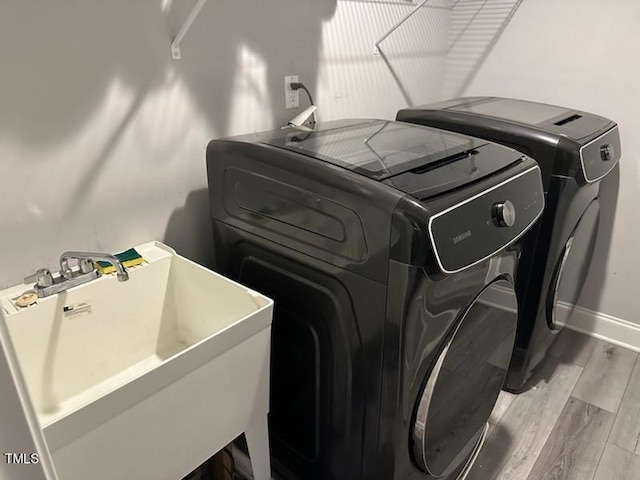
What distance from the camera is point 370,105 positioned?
76.4 inches

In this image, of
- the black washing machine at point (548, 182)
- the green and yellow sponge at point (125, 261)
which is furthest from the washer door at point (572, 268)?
the green and yellow sponge at point (125, 261)

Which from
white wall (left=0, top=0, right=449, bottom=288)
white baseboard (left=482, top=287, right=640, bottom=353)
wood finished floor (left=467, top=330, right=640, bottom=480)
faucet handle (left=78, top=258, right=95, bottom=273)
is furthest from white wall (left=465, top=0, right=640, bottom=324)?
faucet handle (left=78, top=258, right=95, bottom=273)

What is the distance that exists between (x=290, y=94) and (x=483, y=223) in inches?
34.1

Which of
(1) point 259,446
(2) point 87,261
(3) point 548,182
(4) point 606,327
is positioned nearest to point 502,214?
A: (3) point 548,182

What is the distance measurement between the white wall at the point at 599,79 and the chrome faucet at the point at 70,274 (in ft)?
6.36

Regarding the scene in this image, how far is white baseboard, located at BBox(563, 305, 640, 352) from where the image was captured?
2.12 metres

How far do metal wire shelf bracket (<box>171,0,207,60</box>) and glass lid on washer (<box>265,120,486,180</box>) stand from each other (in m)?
0.33

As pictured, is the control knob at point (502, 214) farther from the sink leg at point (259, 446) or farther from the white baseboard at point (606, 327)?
the white baseboard at point (606, 327)

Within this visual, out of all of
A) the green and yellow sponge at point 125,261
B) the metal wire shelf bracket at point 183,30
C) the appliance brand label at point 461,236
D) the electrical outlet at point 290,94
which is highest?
the metal wire shelf bracket at point 183,30

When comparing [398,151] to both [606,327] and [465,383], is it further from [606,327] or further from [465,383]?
[606,327]

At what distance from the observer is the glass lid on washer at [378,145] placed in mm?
1029

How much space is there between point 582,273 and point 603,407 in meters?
0.55

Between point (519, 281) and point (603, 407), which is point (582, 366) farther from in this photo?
point (519, 281)

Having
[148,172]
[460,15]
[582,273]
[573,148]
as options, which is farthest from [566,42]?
[148,172]
